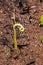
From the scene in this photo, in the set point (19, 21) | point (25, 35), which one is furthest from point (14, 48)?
point (19, 21)

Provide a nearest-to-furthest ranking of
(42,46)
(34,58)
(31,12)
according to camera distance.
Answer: (34,58) → (42,46) → (31,12)

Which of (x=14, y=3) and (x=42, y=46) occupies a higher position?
(x=14, y=3)

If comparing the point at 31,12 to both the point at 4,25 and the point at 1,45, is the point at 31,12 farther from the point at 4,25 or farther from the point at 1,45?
the point at 1,45

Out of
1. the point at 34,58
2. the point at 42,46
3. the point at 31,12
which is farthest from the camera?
the point at 31,12

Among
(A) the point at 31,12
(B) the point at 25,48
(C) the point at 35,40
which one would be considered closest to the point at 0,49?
(B) the point at 25,48

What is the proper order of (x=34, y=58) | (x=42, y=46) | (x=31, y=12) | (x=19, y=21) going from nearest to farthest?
1. (x=34, y=58)
2. (x=42, y=46)
3. (x=19, y=21)
4. (x=31, y=12)

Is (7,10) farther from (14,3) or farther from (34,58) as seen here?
(34,58)

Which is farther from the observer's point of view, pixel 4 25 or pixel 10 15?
pixel 10 15
